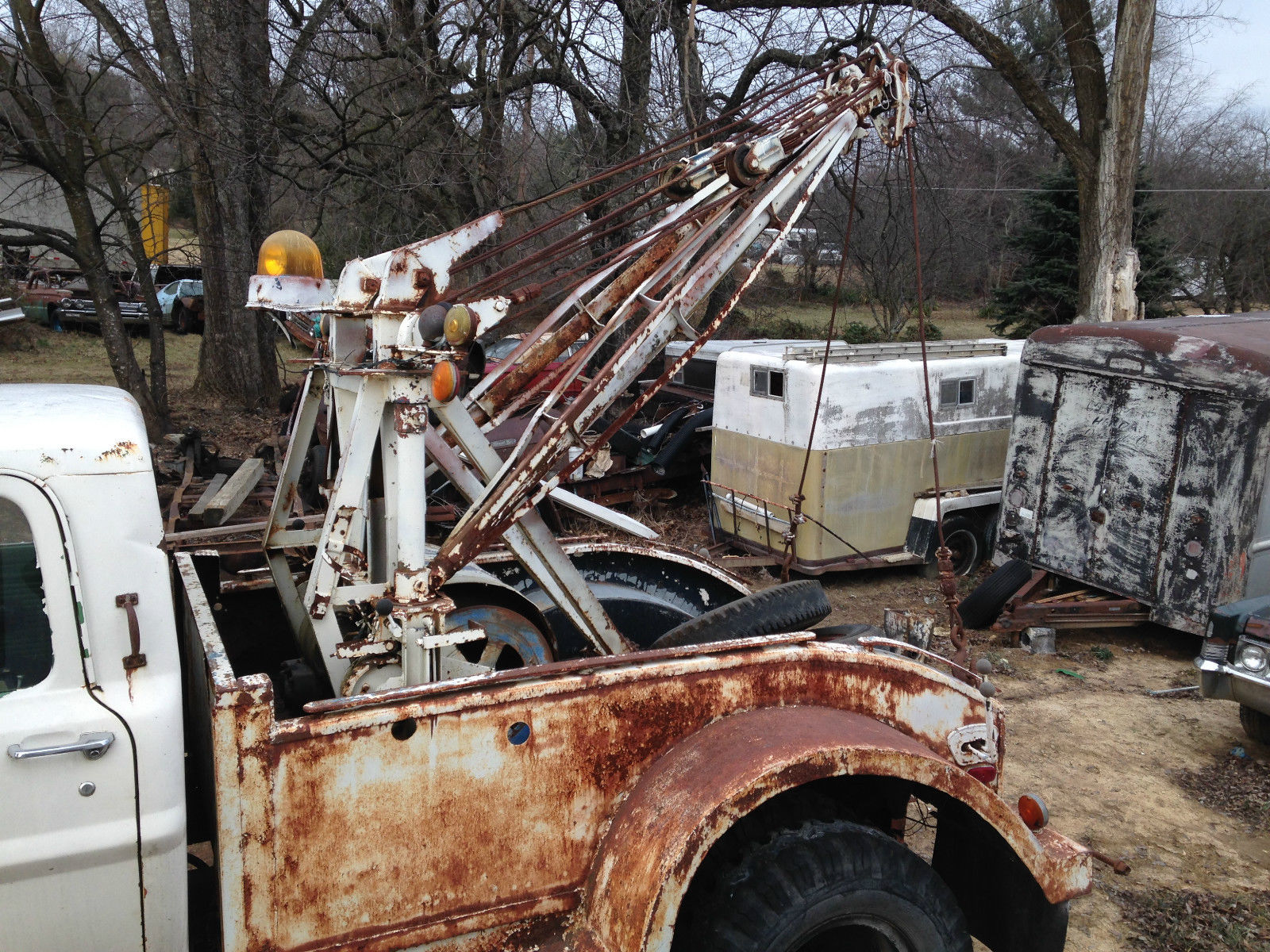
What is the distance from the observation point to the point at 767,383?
8922mm

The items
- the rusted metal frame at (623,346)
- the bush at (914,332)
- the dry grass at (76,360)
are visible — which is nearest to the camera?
the rusted metal frame at (623,346)

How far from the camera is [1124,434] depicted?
24.7ft

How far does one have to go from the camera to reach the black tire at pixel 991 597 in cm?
794

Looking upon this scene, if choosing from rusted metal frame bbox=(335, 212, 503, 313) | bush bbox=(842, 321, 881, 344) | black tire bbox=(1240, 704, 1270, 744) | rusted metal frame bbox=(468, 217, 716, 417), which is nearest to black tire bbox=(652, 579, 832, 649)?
rusted metal frame bbox=(468, 217, 716, 417)

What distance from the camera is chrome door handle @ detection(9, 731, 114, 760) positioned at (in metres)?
2.07

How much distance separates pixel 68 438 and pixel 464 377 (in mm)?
1071

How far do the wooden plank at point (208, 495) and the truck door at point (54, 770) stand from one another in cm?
583

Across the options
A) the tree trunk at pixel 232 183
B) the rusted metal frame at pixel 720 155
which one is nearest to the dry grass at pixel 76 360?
the tree trunk at pixel 232 183

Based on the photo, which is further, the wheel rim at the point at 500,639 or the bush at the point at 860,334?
the bush at the point at 860,334

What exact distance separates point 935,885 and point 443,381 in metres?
2.01

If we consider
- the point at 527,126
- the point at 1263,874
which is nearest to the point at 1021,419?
the point at 1263,874

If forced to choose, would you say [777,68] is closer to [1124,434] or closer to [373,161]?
[373,161]

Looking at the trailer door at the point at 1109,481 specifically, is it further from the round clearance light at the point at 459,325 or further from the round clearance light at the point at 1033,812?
the round clearance light at the point at 459,325

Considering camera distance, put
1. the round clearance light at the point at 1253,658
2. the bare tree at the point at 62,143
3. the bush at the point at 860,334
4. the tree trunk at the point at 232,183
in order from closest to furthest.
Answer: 1. the round clearance light at the point at 1253,658
2. the bare tree at the point at 62,143
3. the tree trunk at the point at 232,183
4. the bush at the point at 860,334
